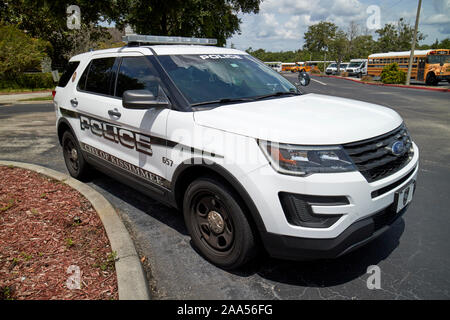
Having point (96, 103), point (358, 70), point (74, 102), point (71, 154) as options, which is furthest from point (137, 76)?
point (358, 70)

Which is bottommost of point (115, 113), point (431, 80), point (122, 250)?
point (122, 250)

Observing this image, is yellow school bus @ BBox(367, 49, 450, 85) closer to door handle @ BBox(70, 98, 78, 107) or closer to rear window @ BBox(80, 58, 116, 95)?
rear window @ BBox(80, 58, 116, 95)

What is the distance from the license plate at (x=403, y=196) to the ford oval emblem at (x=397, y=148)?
303mm

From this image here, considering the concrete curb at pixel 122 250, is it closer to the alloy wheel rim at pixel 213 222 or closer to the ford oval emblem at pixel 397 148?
the alloy wheel rim at pixel 213 222

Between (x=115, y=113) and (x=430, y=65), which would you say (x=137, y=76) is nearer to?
(x=115, y=113)

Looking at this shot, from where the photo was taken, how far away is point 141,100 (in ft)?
9.75

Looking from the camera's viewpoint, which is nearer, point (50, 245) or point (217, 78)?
point (50, 245)

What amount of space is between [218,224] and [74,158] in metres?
3.17

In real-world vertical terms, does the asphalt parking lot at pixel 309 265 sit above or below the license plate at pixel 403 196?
below

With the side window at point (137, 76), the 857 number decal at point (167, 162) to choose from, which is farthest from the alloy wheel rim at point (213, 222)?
the side window at point (137, 76)

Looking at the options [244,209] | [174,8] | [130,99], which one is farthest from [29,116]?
[244,209]

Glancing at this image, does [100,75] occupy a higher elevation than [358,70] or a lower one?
higher

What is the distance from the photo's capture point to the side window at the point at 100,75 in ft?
13.3

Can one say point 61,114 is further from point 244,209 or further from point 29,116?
point 29,116
